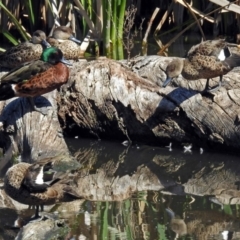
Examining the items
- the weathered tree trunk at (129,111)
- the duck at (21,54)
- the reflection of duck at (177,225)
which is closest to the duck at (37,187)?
the reflection of duck at (177,225)

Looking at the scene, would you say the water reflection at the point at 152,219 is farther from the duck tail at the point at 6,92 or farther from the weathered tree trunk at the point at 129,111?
the duck tail at the point at 6,92

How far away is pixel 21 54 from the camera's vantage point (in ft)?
26.6

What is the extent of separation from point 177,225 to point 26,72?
260 centimetres

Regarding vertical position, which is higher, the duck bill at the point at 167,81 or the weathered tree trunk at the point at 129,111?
the duck bill at the point at 167,81

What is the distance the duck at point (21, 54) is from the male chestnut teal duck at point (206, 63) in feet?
5.24

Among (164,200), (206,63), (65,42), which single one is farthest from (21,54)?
(164,200)

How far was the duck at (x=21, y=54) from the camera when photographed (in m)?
8.07

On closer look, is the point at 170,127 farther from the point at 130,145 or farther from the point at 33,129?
the point at 33,129

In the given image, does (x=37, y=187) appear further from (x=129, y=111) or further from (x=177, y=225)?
(x=129, y=111)

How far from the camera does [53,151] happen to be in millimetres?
6801

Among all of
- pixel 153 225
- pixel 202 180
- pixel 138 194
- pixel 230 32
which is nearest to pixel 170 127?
pixel 202 180

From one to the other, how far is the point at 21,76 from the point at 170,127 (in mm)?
1441

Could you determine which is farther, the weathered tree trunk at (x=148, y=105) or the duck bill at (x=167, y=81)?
the duck bill at (x=167, y=81)

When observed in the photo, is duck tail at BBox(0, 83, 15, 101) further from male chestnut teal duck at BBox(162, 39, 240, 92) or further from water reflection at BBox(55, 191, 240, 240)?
water reflection at BBox(55, 191, 240, 240)
